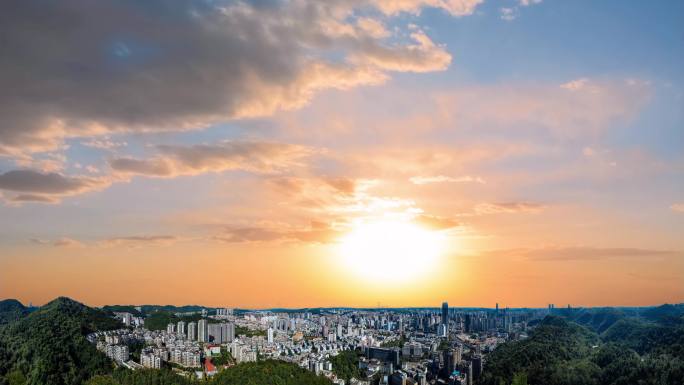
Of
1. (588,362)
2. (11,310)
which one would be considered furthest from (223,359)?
(11,310)

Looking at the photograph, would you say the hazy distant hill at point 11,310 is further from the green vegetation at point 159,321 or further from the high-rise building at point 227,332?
the high-rise building at point 227,332

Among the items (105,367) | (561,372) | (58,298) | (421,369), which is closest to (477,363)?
(421,369)

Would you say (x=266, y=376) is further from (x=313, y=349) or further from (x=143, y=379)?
(x=313, y=349)

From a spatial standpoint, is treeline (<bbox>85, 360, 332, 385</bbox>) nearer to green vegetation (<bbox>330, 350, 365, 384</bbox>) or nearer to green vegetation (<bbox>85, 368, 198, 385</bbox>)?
green vegetation (<bbox>85, 368, 198, 385</bbox>)

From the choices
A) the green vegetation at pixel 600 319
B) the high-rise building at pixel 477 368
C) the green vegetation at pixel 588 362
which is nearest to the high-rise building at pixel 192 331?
the high-rise building at pixel 477 368

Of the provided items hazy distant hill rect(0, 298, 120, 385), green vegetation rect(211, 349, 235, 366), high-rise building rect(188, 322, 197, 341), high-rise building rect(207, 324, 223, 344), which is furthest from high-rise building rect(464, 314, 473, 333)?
hazy distant hill rect(0, 298, 120, 385)
